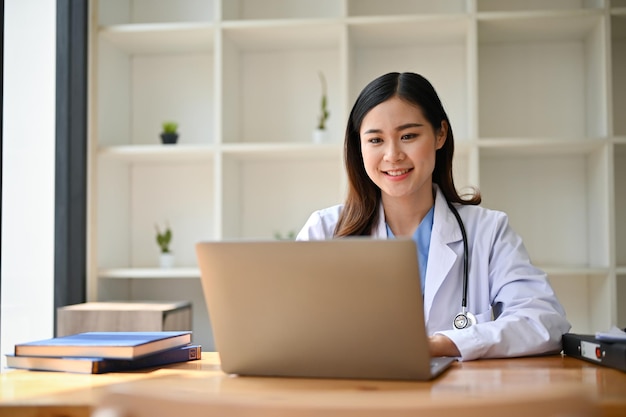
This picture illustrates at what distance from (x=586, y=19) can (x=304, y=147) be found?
127cm

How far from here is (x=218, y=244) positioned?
1135 mm

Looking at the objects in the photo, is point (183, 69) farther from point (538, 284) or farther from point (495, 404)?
point (495, 404)

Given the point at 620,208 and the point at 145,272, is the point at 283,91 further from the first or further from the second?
the point at 620,208

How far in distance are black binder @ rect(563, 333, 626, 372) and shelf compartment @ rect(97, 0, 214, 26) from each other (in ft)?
8.44

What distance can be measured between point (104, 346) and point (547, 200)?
2501 millimetres

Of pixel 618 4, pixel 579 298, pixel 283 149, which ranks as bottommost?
pixel 579 298

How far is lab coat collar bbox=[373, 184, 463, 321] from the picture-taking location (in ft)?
6.32

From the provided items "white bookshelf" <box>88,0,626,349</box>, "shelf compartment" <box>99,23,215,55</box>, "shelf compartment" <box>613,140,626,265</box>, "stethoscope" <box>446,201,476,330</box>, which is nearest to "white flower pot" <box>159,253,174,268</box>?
"white bookshelf" <box>88,0,626,349</box>

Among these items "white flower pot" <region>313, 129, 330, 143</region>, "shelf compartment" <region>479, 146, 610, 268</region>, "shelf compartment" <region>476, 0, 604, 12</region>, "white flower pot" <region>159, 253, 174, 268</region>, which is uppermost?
"shelf compartment" <region>476, 0, 604, 12</region>

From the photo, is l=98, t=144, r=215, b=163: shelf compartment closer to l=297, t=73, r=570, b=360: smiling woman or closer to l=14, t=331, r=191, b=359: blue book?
l=297, t=73, r=570, b=360: smiling woman

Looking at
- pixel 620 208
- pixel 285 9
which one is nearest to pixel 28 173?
pixel 285 9

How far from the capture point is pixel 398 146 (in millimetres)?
1996

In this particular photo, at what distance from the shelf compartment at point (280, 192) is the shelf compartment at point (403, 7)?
28.2 inches

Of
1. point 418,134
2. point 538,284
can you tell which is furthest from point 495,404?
point 418,134
